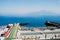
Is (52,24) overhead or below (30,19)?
below

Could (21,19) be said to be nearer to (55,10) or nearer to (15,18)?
(15,18)

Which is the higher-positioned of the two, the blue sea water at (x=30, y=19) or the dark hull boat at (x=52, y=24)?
the blue sea water at (x=30, y=19)

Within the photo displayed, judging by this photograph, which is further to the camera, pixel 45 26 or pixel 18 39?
pixel 45 26

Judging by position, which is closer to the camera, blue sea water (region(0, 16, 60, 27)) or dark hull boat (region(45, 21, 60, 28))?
blue sea water (region(0, 16, 60, 27))

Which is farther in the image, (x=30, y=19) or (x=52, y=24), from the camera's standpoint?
(x=52, y=24)

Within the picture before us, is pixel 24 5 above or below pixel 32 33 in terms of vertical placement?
above

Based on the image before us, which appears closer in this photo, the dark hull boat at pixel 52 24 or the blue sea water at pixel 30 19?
the blue sea water at pixel 30 19

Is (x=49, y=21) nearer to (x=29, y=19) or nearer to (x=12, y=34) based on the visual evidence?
(x=29, y=19)

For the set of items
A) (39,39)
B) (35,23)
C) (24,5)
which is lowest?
(39,39)

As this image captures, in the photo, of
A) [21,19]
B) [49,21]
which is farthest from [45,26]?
[21,19]

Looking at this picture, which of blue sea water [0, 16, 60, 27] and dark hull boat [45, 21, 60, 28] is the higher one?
blue sea water [0, 16, 60, 27]
